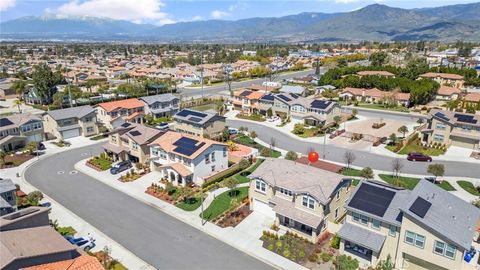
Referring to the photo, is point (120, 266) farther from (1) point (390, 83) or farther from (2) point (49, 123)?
(1) point (390, 83)

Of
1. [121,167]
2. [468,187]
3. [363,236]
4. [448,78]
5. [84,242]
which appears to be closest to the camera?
[363,236]

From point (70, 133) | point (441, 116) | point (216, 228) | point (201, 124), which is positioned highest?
point (441, 116)

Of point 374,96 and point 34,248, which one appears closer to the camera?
point 34,248

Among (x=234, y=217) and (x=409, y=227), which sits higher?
(x=409, y=227)

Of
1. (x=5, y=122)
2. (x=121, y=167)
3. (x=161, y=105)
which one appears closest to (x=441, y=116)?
(x=121, y=167)

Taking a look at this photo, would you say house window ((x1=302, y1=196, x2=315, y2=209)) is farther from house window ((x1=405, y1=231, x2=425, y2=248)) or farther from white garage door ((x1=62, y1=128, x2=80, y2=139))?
white garage door ((x1=62, y1=128, x2=80, y2=139))

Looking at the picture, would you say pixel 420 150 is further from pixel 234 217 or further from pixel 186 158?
pixel 186 158

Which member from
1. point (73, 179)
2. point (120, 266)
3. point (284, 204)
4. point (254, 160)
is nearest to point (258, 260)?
point (284, 204)

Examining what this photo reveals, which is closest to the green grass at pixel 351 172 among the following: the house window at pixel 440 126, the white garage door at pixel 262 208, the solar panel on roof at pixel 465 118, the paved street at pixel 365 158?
the paved street at pixel 365 158
